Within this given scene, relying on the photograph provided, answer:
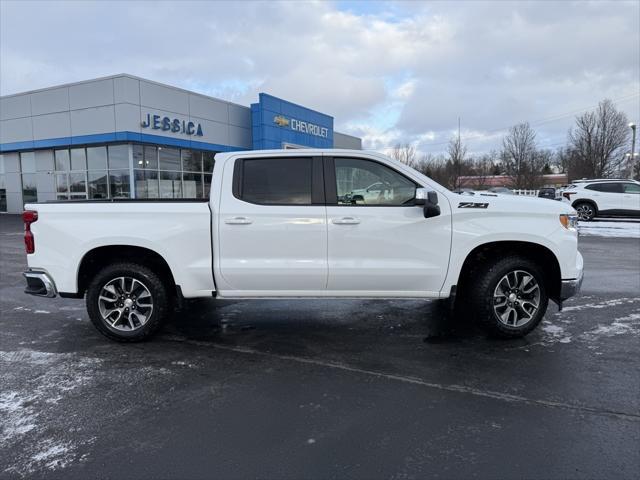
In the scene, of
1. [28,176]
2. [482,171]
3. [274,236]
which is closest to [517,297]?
[274,236]

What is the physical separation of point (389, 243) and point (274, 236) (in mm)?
1164

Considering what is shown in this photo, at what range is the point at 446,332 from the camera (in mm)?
5527

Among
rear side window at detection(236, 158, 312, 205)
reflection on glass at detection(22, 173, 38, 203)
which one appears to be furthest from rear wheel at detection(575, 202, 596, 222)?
reflection on glass at detection(22, 173, 38, 203)

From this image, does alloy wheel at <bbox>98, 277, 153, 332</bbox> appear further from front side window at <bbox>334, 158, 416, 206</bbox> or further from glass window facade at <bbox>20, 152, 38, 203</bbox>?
glass window facade at <bbox>20, 152, 38, 203</bbox>

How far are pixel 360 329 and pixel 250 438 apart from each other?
2575 millimetres

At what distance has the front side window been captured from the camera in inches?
200

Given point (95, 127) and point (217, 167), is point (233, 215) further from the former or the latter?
point (95, 127)

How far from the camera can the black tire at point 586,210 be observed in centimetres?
2020

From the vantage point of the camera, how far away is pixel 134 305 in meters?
5.19

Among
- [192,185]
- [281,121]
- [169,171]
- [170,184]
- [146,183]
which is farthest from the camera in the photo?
[281,121]

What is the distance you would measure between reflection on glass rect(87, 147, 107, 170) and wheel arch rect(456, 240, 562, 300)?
2221 cm

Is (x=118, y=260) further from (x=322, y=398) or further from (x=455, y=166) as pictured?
(x=455, y=166)

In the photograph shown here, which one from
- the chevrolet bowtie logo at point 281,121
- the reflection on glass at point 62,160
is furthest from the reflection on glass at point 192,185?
the chevrolet bowtie logo at point 281,121

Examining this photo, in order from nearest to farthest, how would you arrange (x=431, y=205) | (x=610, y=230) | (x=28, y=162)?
(x=431, y=205) < (x=610, y=230) < (x=28, y=162)
